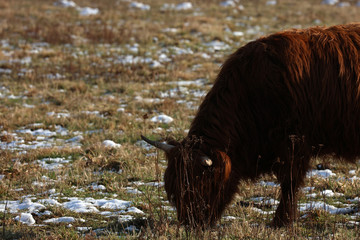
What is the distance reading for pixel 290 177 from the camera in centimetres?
459

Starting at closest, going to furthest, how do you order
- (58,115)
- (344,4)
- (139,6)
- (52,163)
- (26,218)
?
(26,218) → (52,163) → (58,115) → (139,6) → (344,4)

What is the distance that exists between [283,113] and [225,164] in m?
0.85

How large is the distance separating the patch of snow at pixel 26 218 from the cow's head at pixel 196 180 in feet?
5.17

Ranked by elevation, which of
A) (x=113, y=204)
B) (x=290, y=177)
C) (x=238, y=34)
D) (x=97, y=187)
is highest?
(x=290, y=177)

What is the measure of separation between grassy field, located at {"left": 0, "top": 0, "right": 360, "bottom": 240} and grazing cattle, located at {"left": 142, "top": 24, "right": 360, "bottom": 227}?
34 cm

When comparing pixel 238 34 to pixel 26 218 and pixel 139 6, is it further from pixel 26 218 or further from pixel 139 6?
pixel 26 218

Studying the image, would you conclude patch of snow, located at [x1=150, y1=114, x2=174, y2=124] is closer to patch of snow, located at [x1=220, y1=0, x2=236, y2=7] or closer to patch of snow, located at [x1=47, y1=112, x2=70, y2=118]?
patch of snow, located at [x1=47, y1=112, x2=70, y2=118]

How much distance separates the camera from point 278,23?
2047cm

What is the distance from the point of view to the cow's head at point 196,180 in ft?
13.5

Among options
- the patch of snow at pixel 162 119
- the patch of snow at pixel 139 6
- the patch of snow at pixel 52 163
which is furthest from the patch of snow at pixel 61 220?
the patch of snow at pixel 139 6

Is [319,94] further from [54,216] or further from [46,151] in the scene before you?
[46,151]

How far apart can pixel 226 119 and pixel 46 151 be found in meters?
3.81

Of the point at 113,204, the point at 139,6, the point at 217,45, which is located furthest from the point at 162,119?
the point at 139,6

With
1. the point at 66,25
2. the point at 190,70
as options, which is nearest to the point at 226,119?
the point at 190,70
